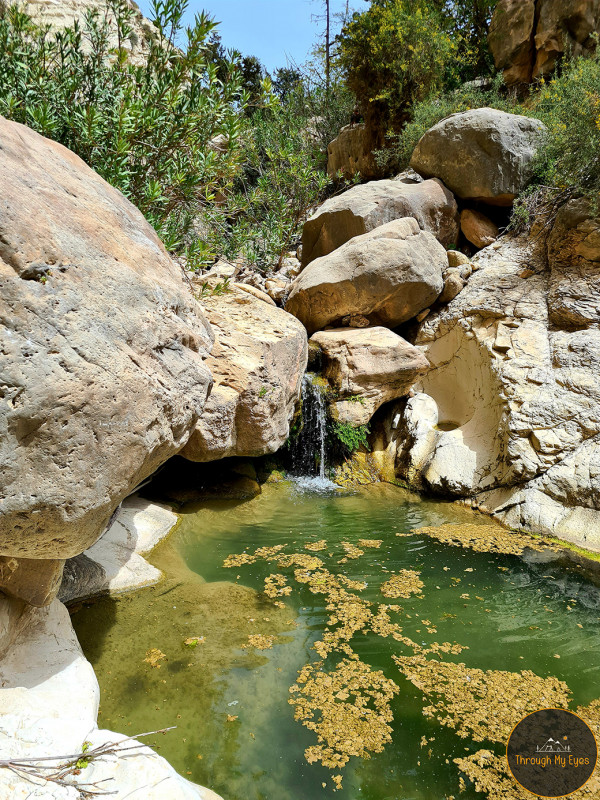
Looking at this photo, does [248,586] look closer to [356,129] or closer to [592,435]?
[592,435]

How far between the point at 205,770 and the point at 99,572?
2.20 meters

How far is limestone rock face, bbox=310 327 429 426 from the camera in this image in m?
8.32

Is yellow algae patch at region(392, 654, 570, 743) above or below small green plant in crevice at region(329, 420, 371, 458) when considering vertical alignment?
below

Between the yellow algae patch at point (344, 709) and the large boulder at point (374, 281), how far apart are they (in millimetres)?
6297

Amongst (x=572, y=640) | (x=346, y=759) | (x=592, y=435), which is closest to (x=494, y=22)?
(x=592, y=435)

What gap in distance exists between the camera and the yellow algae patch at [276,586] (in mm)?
4723

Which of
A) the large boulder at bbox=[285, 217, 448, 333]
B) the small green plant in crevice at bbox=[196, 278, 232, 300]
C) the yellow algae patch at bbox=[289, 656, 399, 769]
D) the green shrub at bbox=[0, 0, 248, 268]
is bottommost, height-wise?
the yellow algae patch at bbox=[289, 656, 399, 769]

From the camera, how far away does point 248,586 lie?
484 centimetres

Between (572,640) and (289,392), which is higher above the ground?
(289,392)

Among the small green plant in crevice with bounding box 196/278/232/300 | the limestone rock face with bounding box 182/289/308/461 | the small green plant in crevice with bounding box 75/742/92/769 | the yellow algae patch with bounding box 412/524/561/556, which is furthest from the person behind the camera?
the small green plant in crevice with bounding box 196/278/232/300

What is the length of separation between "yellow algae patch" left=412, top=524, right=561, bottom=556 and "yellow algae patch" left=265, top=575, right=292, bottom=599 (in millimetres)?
2036

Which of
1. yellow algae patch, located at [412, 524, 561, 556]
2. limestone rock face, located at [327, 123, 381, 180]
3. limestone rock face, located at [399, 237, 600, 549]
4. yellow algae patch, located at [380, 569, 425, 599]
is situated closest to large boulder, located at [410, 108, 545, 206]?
limestone rock face, located at [399, 237, 600, 549]

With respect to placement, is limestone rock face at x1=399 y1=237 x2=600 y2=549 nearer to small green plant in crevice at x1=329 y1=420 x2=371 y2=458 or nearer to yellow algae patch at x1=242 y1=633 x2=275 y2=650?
small green plant in crevice at x1=329 y1=420 x2=371 y2=458

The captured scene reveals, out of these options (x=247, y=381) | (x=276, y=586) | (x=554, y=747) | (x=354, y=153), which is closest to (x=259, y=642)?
(x=276, y=586)
